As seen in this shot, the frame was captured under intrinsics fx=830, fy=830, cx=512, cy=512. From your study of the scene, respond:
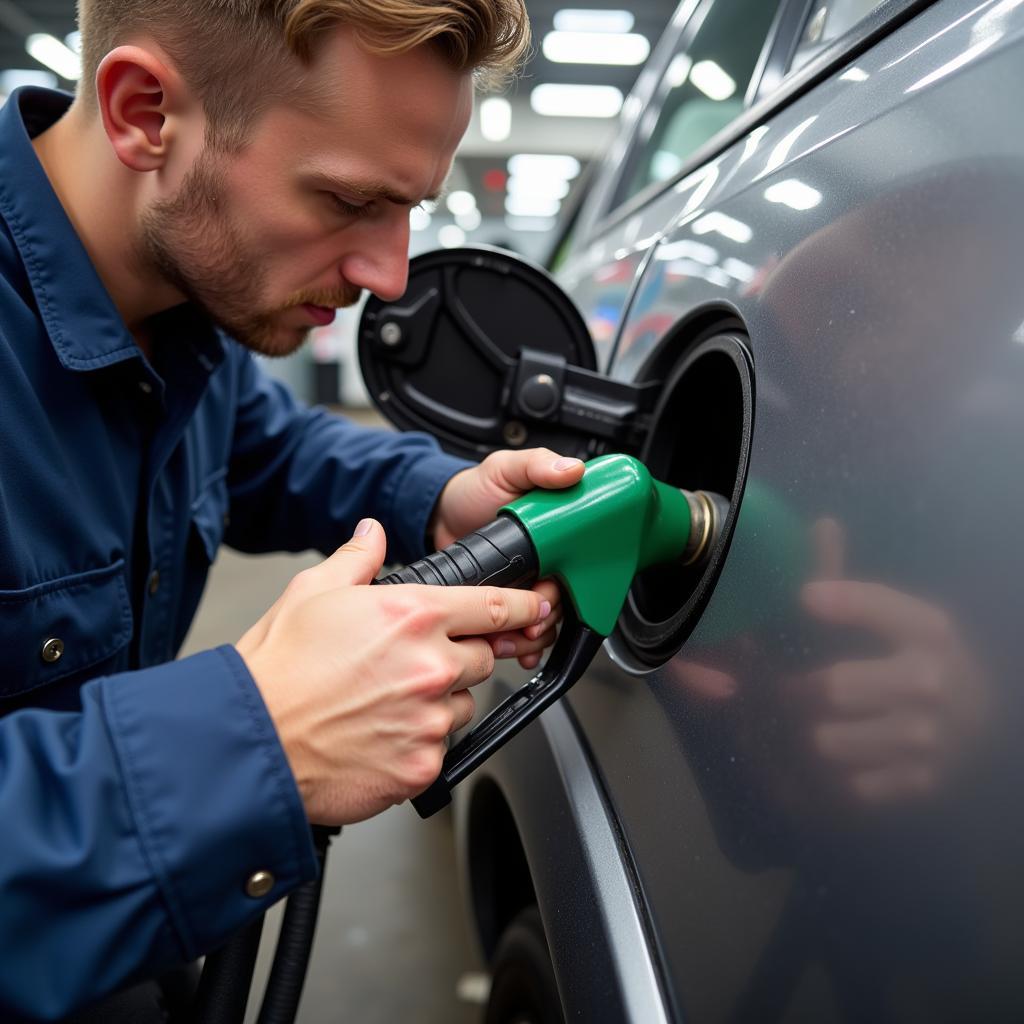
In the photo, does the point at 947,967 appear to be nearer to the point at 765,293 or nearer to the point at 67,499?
the point at 765,293

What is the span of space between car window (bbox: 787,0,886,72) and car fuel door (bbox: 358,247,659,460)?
396mm

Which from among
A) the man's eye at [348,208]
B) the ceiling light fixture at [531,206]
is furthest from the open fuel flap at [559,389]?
the ceiling light fixture at [531,206]

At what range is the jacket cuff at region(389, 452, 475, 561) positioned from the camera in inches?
45.5

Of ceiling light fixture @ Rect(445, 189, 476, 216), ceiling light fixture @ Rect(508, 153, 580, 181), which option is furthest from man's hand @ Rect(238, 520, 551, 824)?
ceiling light fixture @ Rect(445, 189, 476, 216)

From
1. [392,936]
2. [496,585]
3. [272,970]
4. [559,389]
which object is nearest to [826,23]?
[559,389]

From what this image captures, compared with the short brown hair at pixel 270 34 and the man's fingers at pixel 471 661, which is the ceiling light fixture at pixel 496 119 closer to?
the short brown hair at pixel 270 34

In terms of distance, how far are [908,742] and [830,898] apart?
0.10 meters

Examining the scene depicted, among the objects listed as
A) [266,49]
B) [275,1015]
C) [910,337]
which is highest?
[266,49]

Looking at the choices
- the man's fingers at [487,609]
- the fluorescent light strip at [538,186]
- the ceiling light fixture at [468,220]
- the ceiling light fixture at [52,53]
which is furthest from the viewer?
the ceiling light fixture at [468,220]

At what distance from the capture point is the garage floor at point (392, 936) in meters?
1.58

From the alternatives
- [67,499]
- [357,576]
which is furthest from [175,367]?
[357,576]

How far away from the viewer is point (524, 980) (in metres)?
0.88

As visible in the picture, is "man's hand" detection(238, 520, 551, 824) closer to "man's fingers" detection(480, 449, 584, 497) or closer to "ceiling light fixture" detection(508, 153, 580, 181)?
"man's fingers" detection(480, 449, 584, 497)

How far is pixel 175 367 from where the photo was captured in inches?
42.4
